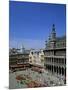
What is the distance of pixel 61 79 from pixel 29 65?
0.46 m

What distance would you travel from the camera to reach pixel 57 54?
8.20ft

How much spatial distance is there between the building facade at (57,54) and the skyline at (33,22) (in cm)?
8

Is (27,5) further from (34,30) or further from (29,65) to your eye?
(29,65)

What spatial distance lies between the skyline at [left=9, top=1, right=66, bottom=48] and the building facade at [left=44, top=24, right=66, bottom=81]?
0.08 metres

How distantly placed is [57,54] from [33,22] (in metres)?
0.52

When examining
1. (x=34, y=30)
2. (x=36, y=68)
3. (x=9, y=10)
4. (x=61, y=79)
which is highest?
(x=9, y=10)

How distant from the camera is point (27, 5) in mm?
2373

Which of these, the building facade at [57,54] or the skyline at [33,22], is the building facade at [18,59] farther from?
the building facade at [57,54]

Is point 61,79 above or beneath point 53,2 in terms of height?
beneath

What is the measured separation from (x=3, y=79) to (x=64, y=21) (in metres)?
1.07

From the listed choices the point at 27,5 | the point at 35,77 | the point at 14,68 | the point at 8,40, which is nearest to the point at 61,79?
the point at 35,77

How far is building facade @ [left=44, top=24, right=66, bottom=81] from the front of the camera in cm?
246

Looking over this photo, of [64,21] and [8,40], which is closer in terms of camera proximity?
[8,40]

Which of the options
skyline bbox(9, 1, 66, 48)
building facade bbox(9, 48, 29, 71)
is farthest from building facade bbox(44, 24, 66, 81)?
building facade bbox(9, 48, 29, 71)
